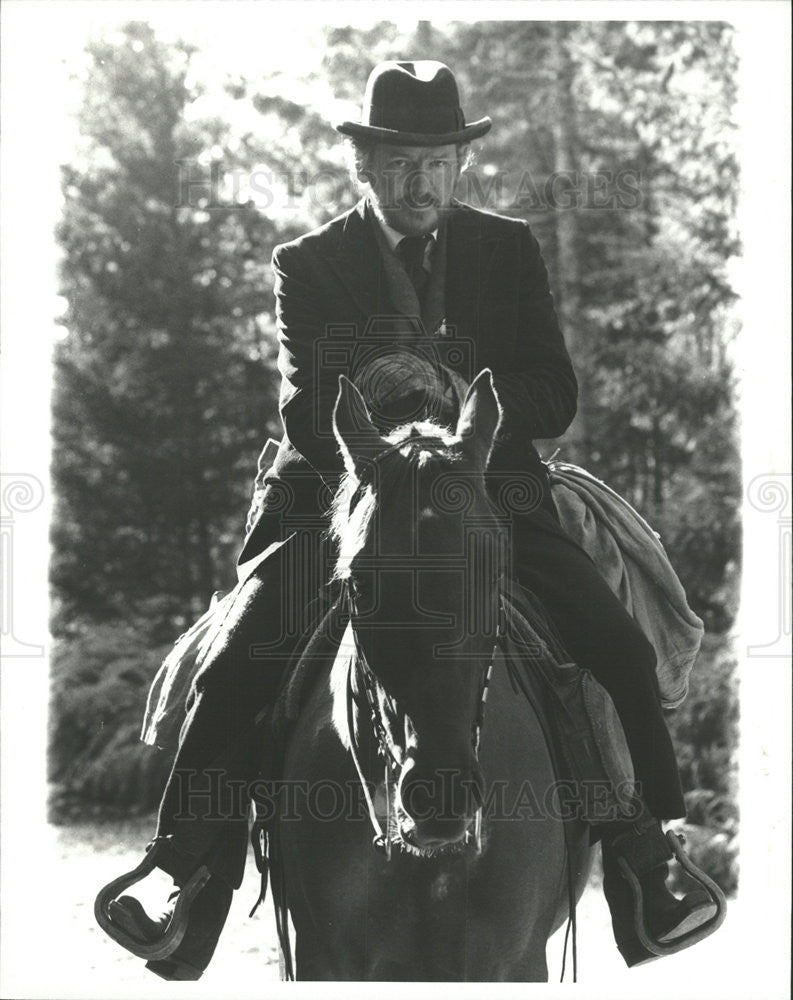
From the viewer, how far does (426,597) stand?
12.1ft

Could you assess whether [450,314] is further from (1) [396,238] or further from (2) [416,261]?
(1) [396,238]

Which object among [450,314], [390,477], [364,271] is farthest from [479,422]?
[364,271]

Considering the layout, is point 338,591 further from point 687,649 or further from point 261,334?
point 261,334

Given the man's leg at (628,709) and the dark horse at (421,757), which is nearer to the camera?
the dark horse at (421,757)

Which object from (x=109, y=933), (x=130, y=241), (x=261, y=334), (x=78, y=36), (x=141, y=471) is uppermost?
(x=78, y=36)

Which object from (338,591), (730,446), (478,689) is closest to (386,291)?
(338,591)

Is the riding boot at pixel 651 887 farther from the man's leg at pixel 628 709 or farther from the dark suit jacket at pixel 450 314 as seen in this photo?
the dark suit jacket at pixel 450 314

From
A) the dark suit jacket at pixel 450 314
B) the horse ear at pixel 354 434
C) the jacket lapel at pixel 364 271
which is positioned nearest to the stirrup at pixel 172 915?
the dark suit jacket at pixel 450 314

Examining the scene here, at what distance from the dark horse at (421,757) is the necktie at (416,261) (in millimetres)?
1206

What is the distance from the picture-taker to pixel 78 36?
9.00 m

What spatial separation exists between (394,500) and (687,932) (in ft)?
7.10

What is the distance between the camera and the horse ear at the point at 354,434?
12.9 feet

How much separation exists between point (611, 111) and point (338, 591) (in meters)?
8.27

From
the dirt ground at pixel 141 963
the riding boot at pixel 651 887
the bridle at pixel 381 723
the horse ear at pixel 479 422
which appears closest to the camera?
the bridle at pixel 381 723
